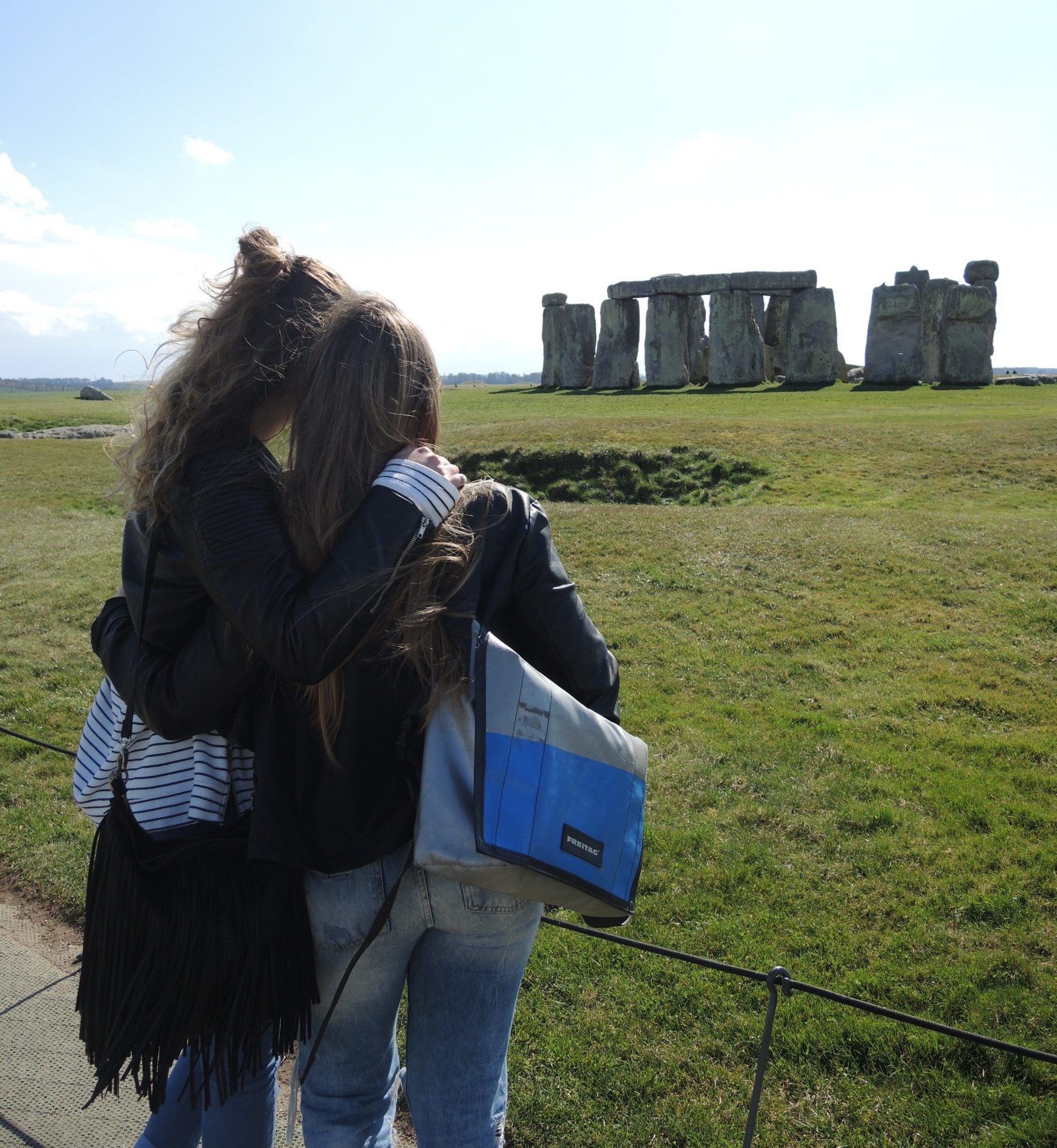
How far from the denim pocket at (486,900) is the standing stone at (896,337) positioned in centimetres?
2552

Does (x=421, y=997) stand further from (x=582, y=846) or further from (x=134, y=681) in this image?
(x=134, y=681)

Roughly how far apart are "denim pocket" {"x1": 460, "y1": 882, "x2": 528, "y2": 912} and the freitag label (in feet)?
0.47

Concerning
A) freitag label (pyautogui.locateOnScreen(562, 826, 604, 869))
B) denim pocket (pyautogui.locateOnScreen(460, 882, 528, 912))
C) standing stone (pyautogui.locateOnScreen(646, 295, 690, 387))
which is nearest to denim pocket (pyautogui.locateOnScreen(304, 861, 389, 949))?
denim pocket (pyautogui.locateOnScreen(460, 882, 528, 912))

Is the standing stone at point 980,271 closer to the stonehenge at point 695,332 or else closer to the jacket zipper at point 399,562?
the stonehenge at point 695,332

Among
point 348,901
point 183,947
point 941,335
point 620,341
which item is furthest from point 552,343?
point 183,947

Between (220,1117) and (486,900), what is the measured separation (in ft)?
3.14

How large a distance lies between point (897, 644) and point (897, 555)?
6.81 ft

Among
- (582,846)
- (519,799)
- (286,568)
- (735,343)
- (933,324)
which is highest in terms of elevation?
(933,324)

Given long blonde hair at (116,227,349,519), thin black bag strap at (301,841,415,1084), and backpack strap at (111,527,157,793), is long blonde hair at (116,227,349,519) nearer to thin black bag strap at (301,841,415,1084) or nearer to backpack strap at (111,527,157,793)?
backpack strap at (111,527,157,793)

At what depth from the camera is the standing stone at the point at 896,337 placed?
24.6m

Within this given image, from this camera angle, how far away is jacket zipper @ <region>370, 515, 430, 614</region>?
1.64 m

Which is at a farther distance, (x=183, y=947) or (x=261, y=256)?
(x=261, y=256)

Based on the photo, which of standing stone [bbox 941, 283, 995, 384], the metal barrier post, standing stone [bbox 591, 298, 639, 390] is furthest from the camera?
standing stone [bbox 591, 298, 639, 390]

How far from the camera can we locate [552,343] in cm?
3173
